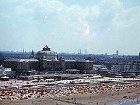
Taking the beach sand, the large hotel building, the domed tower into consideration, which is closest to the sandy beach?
the beach sand

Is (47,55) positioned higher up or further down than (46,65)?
higher up

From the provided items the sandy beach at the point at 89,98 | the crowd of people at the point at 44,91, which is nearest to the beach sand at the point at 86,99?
the sandy beach at the point at 89,98

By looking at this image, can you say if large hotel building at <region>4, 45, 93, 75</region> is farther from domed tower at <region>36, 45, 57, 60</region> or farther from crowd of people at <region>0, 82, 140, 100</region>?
crowd of people at <region>0, 82, 140, 100</region>

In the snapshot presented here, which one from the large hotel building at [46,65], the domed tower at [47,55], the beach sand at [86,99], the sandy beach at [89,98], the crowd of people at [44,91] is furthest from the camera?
the domed tower at [47,55]

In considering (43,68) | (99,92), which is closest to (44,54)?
(43,68)

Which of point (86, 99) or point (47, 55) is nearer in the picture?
point (86, 99)

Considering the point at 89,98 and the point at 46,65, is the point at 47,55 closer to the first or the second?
the point at 46,65

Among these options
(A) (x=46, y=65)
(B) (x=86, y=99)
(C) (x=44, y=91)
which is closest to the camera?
(B) (x=86, y=99)

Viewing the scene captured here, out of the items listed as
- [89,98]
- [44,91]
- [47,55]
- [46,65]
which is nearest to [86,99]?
[89,98]

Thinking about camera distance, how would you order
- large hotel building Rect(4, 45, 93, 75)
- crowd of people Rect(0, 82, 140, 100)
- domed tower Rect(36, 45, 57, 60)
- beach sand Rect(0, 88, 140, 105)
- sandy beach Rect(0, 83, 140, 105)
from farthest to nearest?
domed tower Rect(36, 45, 57, 60) < large hotel building Rect(4, 45, 93, 75) < crowd of people Rect(0, 82, 140, 100) < sandy beach Rect(0, 83, 140, 105) < beach sand Rect(0, 88, 140, 105)

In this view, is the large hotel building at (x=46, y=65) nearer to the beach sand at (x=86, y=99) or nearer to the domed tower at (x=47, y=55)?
the domed tower at (x=47, y=55)

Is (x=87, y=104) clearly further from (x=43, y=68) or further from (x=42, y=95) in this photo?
(x=43, y=68)
